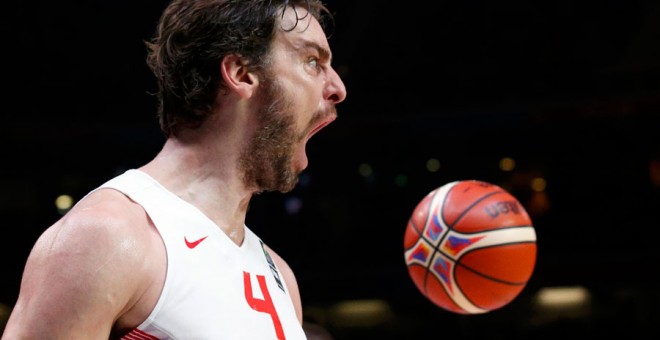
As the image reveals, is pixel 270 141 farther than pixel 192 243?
Yes

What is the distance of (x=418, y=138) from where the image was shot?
9.27 metres

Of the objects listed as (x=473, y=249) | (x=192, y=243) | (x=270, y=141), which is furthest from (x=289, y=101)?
(x=473, y=249)

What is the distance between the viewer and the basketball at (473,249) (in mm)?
2637

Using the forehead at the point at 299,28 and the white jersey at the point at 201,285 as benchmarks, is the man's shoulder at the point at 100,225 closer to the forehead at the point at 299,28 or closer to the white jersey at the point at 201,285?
the white jersey at the point at 201,285

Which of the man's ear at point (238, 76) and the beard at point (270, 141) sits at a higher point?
the man's ear at point (238, 76)

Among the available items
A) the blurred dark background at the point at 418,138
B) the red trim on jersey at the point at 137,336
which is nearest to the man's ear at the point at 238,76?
the red trim on jersey at the point at 137,336

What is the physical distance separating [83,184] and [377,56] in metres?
4.07

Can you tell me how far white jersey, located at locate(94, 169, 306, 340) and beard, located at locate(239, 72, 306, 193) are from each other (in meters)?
0.13

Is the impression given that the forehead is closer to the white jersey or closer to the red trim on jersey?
the white jersey

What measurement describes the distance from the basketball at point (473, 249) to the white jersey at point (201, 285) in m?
1.41

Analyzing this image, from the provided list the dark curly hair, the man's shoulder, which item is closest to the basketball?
the dark curly hair

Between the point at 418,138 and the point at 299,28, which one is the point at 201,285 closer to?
the point at 299,28

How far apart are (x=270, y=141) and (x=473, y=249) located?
1508 millimetres

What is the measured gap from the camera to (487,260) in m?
2.62
